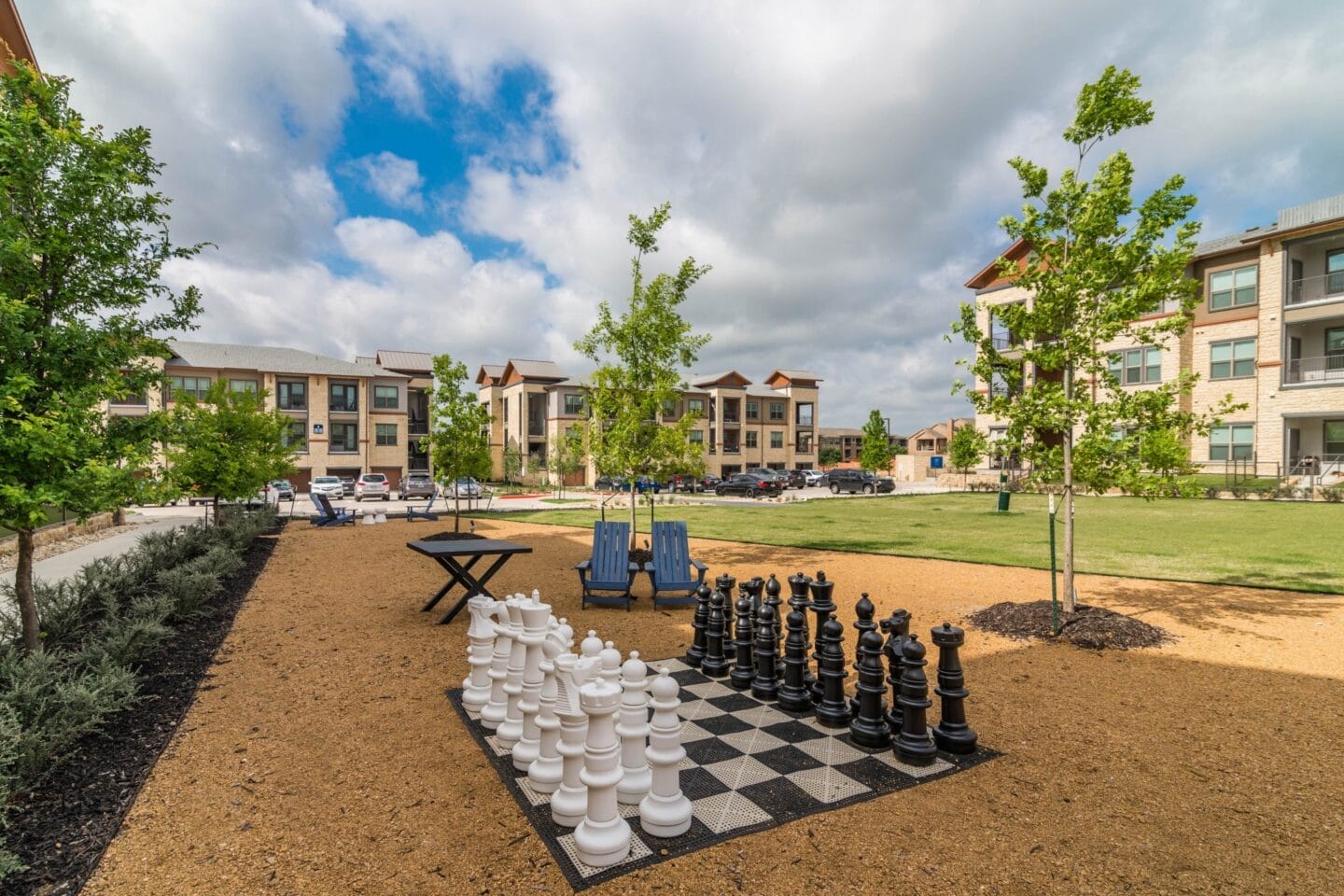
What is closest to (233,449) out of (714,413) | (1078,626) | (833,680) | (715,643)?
(715,643)

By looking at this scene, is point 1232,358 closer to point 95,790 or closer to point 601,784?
point 601,784

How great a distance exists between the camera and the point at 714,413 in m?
55.4

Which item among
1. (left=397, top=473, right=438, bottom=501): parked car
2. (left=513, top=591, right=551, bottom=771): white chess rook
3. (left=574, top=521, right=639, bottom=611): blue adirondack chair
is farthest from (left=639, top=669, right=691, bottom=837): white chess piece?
(left=397, top=473, right=438, bottom=501): parked car

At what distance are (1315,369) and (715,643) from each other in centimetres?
3350

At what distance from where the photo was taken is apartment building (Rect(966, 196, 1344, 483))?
81.5ft

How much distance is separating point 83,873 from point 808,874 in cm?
310

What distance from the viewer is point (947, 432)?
296ft

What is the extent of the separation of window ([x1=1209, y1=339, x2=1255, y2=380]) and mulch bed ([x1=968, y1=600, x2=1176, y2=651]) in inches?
1127

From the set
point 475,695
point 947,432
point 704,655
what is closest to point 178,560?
point 475,695

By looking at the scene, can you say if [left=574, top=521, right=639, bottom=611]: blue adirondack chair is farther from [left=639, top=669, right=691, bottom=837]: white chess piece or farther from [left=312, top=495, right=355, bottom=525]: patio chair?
[left=312, top=495, right=355, bottom=525]: patio chair

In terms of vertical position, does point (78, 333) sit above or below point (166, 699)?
above

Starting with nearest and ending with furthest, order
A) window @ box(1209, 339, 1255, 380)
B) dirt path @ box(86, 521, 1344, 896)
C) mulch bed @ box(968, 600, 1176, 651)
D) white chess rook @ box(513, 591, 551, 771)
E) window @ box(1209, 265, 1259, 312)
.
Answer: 1. dirt path @ box(86, 521, 1344, 896)
2. white chess rook @ box(513, 591, 551, 771)
3. mulch bed @ box(968, 600, 1176, 651)
4. window @ box(1209, 339, 1255, 380)
5. window @ box(1209, 265, 1259, 312)

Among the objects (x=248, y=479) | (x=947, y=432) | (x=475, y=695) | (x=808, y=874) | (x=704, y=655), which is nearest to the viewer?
(x=808, y=874)

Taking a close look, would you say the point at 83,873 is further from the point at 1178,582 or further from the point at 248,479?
the point at 248,479
